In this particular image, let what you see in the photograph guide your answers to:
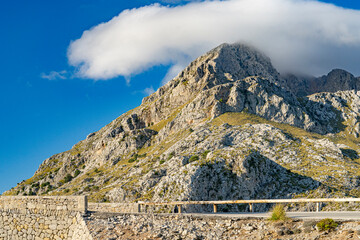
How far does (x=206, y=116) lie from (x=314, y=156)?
50.9 m

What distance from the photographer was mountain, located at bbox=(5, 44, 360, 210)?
61.0m

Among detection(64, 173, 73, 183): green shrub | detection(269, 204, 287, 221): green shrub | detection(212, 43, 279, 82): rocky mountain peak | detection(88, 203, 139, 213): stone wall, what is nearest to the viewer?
detection(269, 204, 287, 221): green shrub

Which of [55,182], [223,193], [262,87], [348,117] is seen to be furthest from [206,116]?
[348,117]

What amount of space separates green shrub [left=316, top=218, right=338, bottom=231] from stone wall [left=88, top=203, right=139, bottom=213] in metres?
14.9

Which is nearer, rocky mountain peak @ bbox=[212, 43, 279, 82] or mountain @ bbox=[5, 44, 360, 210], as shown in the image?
mountain @ bbox=[5, 44, 360, 210]

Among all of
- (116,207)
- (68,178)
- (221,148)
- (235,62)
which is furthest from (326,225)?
(235,62)

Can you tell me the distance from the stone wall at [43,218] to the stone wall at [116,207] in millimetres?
2586

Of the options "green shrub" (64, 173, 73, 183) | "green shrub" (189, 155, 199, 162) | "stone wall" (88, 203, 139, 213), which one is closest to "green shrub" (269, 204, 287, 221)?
"stone wall" (88, 203, 139, 213)

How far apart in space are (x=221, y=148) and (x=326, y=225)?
6227 centimetres

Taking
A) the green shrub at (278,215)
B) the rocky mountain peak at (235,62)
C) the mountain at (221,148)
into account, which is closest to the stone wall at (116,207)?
the green shrub at (278,215)

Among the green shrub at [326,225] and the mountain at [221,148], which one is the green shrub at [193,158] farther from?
the green shrub at [326,225]

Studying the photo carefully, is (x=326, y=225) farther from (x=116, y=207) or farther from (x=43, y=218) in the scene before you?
(x=43, y=218)

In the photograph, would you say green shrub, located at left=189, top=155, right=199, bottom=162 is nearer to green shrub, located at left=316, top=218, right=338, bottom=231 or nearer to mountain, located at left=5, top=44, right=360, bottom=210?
mountain, located at left=5, top=44, right=360, bottom=210

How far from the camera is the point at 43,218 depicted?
87.5 ft
